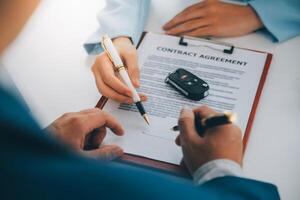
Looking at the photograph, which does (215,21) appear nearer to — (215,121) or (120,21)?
(120,21)

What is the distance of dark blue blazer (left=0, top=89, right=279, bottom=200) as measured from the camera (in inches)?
21.3

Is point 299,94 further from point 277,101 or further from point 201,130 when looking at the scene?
point 201,130

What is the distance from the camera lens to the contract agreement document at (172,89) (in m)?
0.89

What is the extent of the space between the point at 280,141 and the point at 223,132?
148mm

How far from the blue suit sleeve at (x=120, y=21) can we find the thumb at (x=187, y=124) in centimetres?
30

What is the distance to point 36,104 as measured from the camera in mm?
997

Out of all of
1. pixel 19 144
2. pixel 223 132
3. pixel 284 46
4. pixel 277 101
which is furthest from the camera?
pixel 284 46

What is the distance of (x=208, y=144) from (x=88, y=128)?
21cm

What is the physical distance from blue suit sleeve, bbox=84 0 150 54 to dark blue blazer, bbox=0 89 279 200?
548 mm

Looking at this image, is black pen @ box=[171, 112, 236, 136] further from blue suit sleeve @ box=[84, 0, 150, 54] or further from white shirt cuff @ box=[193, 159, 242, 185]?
blue suit sleeve @ box=[84, 0, 150, 54]

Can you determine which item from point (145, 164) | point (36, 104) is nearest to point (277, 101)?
point (145, 164)

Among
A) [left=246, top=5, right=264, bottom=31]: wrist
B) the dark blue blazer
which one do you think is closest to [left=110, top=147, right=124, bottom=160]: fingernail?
the dark blue blazer

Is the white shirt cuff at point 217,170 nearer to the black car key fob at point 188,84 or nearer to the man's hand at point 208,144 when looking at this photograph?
the man's hand at point 208,144

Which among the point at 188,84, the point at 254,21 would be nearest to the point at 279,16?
the point at 254,21
